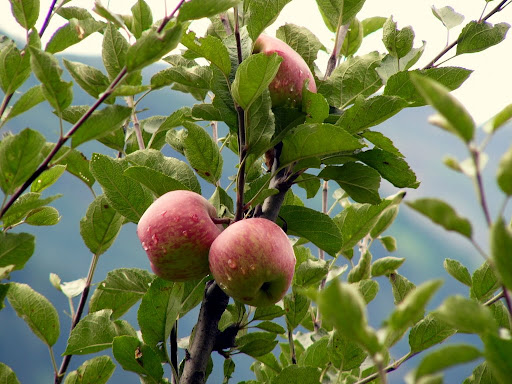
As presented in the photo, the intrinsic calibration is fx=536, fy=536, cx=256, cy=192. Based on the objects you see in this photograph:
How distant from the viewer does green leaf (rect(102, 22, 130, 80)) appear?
33.3 inches

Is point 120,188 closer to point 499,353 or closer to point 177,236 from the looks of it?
point 177,236

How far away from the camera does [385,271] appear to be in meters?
1.20

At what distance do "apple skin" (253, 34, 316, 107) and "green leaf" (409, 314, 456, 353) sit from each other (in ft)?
1.45

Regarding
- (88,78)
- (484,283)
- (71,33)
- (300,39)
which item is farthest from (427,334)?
(71,33)

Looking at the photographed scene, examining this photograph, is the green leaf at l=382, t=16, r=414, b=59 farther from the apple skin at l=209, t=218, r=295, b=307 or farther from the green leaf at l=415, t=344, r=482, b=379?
the green leaf at l=415, t=344, r=482, b=379

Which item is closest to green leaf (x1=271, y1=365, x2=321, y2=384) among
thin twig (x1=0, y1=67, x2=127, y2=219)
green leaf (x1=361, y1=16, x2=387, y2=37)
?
thin twig (x1=0, y1=67, x2=127, y2=219)

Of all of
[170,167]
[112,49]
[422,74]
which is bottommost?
[170,167]

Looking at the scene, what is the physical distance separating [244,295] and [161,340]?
20cm

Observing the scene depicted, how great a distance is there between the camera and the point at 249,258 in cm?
78

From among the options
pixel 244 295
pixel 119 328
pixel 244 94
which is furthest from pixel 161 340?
pixel 244 94

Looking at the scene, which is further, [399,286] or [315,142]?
[399,286]

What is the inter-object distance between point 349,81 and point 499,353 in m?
0.72

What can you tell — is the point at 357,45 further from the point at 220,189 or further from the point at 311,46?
the point at 220,189

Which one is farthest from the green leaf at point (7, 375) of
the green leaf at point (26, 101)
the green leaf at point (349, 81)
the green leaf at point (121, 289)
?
the green leaf at point (349, 81)
